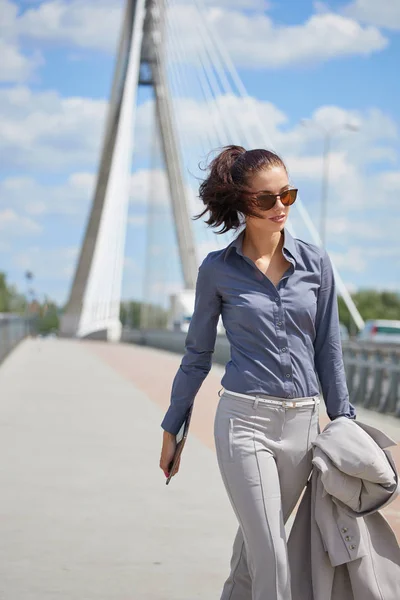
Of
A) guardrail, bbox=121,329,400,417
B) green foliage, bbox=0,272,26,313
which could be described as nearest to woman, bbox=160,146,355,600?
guardrail, bbox=121,329,400,417

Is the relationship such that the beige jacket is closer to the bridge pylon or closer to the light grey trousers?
the light grey trousers

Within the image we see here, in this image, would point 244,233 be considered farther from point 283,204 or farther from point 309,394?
point 309,394

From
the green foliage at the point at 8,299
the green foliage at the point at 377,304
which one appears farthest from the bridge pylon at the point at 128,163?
the green foliage at the point at 8,299

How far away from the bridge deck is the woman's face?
1904 millimetres

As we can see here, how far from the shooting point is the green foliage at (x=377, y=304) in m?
136

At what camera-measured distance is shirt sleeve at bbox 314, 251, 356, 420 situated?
12.0 feet

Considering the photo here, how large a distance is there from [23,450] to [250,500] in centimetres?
672

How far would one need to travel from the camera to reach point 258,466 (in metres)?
3.45

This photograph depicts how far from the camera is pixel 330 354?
368cm

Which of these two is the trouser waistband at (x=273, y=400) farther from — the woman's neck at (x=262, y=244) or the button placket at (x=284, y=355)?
the woman's neck at (x=262, y=244)

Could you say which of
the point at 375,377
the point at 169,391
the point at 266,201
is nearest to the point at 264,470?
the point at 266,201

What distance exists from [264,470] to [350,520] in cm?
27

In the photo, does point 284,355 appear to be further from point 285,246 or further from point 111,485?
point 111,485

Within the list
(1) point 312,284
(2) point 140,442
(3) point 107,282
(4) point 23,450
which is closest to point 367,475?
A: (1) point 312,284
